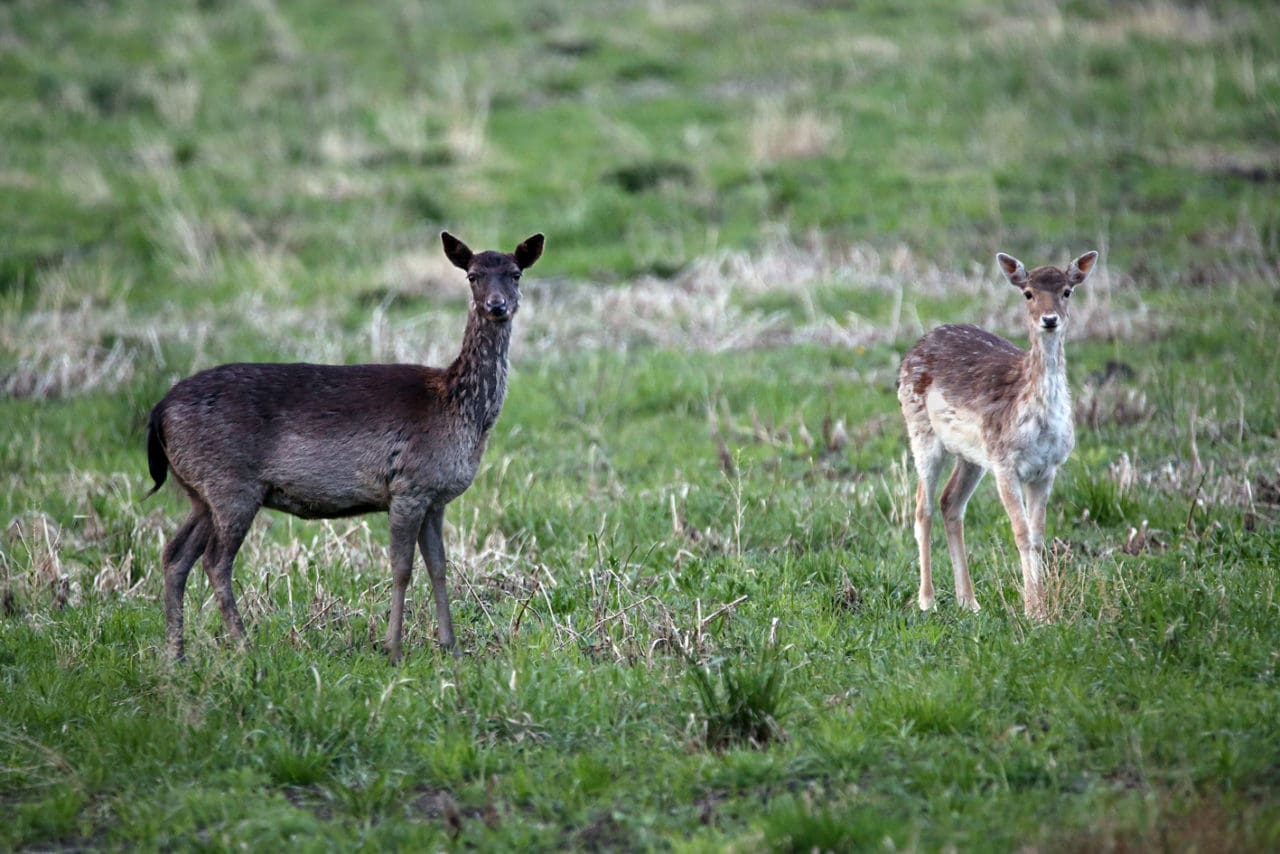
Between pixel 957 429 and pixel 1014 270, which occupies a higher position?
pixel 1014 270

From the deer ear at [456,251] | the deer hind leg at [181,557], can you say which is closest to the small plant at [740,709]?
the deer ear at [456,251]

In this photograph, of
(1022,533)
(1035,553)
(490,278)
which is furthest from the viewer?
(1022,533)

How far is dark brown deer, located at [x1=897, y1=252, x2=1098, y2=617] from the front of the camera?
7.90m

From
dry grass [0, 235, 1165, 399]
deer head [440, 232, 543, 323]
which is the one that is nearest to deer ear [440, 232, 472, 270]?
deer head [440, 232, 543, 323]

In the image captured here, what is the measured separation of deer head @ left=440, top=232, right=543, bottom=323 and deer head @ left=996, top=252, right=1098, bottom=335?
114 inches

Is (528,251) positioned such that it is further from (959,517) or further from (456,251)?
(959,517)

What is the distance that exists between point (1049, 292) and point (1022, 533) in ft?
4.63

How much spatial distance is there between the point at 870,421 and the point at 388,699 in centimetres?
594

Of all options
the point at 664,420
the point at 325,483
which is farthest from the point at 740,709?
the point at 664,420

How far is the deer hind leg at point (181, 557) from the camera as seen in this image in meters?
7.52

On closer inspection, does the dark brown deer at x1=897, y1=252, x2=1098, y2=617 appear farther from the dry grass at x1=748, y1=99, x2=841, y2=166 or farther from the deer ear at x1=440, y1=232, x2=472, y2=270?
the dry grass at x1=748, y1=99, x2=841, y2=166

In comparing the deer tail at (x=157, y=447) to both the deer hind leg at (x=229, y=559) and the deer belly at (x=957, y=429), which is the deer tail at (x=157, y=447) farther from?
the deer belly at (x=957, y=429)

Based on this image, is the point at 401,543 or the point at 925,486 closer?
the point at 401,543

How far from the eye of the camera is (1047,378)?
794 cm
